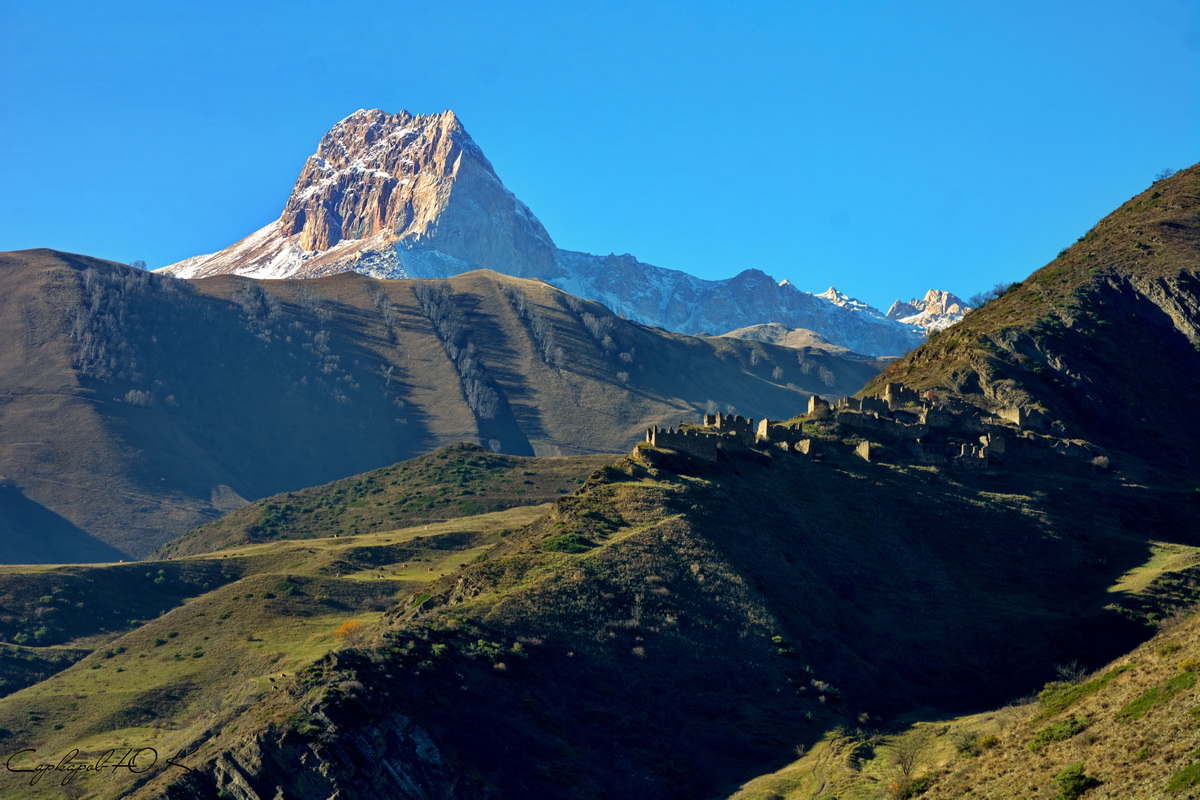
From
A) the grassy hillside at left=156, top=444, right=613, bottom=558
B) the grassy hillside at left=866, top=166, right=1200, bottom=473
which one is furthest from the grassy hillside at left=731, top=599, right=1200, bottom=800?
the grassy hillside at left=156, top=444, right=613, bottom=558

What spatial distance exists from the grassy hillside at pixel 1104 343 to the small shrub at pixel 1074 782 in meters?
75.4

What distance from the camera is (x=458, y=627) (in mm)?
65312

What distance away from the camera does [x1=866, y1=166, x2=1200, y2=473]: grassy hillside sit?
4471 inches

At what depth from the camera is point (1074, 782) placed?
126 ft

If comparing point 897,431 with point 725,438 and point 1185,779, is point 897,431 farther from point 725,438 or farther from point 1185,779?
point 1185,779

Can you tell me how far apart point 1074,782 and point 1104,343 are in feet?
305

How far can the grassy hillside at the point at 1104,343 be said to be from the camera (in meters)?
114

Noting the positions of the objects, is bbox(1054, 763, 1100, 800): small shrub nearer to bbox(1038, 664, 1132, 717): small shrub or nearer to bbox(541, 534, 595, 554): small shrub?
bbox(1038, 664, 1132, 717): small shrub

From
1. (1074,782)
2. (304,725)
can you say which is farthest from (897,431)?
(1074,782)

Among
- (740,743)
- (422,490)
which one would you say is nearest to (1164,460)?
(740,743)

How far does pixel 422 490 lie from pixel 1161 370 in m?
104

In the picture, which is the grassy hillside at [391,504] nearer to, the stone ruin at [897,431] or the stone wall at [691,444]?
the stone ruin at [897,431]

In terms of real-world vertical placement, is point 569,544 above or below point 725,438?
below

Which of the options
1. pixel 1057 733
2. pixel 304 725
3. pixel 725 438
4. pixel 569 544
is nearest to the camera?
pixel 1057 733
